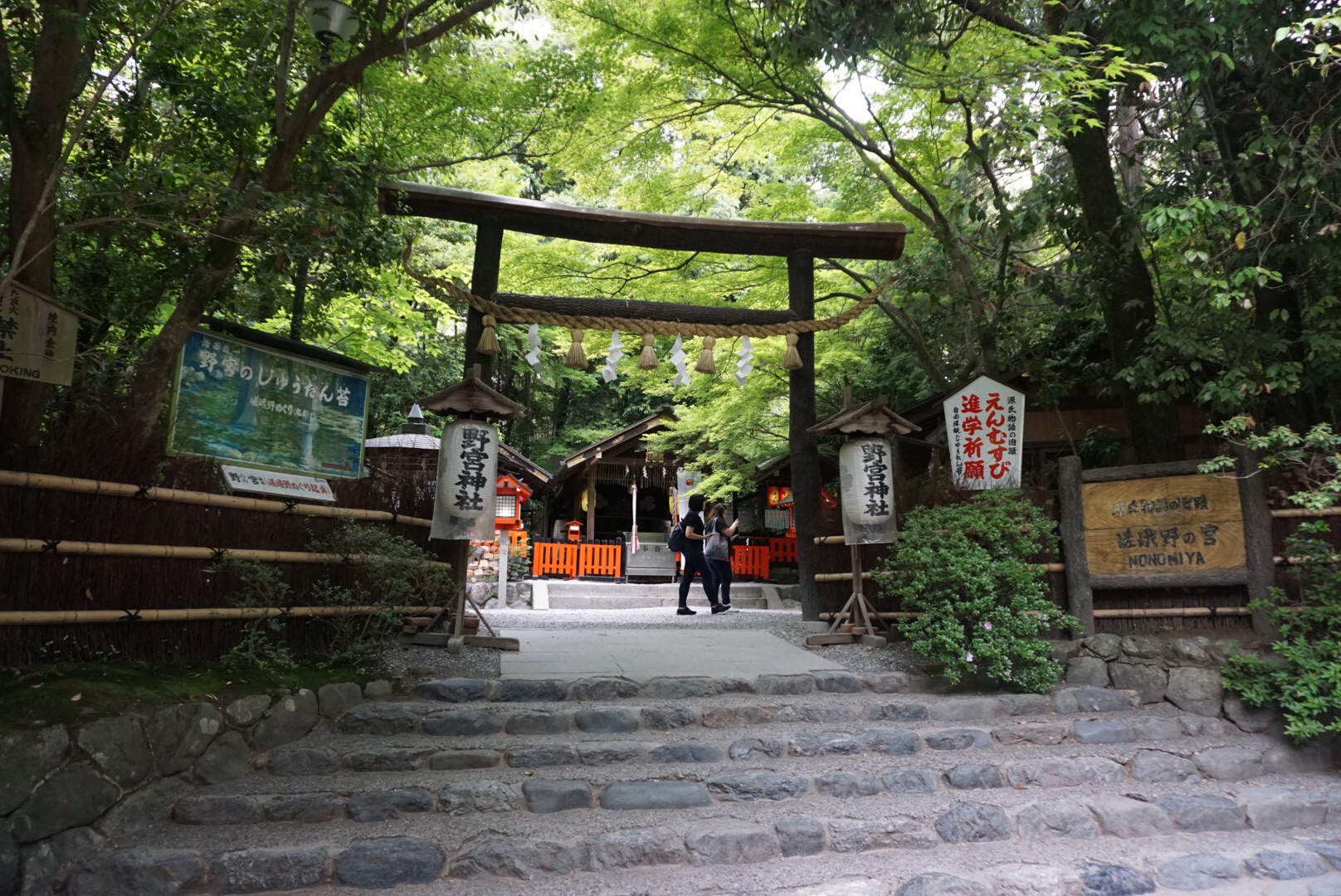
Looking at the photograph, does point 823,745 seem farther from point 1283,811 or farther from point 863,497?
point 1283,811

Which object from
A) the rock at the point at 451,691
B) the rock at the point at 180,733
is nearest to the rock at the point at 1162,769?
the rock at the point at 451,691

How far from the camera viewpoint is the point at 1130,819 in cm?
526

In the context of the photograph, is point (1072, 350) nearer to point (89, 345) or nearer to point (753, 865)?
point (753, 865)

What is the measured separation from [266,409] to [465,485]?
185cm

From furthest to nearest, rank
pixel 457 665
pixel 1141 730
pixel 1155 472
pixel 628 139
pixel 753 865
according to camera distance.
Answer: pixel 628 139 → pixel 1155 472 → pixel 457 665 → pixel 1141 730 → pixel 753 865

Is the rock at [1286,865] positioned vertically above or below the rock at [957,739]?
below

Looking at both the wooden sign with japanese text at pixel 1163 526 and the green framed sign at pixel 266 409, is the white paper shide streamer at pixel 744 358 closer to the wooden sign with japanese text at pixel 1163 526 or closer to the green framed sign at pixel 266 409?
the wooden sign with japanese text at pixel 1163 526

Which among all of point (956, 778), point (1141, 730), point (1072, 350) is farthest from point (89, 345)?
point (1072, 350)

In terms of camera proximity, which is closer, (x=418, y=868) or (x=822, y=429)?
(x=418, y=868)

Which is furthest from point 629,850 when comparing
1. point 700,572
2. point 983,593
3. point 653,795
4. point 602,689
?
point 700,572

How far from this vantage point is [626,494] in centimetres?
2594

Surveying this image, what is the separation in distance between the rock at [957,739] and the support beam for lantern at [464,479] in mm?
3923

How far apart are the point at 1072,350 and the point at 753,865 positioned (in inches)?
395

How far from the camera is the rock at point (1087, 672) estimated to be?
7070 millimetres
